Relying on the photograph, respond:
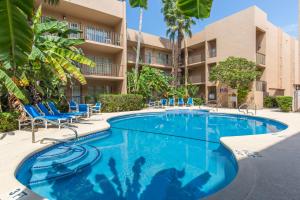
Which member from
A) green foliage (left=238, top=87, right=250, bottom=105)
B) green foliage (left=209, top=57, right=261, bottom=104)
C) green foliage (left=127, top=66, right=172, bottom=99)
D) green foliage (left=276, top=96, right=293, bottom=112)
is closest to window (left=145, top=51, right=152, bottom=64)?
green foliage (left=127, top=66, right=172, bottom=99)

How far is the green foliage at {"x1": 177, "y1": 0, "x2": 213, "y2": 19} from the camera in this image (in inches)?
69.3

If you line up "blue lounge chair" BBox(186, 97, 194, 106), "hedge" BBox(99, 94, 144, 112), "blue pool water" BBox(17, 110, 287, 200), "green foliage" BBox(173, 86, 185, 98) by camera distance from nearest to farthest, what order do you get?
"blue pool water" BBox(17, 110, 287, 200)
"hedge" BBox(99, 94, 144, 112)
"blue lounge chair" BBox(186, 97, 194, 106)
"green foliage" BBox(173, 86, 185, 98)

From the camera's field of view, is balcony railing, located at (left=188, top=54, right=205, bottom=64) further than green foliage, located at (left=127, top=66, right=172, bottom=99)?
Yes

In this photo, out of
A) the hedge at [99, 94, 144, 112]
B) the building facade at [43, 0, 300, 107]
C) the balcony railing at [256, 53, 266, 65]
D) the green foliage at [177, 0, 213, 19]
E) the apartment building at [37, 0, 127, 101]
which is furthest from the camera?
the balcony railing at [256, 53, 266, 65]

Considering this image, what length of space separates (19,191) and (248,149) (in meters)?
5.65

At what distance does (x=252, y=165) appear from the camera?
449 centimetres

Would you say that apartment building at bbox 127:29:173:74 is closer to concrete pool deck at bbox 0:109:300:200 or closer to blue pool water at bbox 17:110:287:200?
blue pool water at bbox 17:110:287:200

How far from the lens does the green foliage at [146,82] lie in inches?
836

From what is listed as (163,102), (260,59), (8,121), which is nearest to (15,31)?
(8,121)

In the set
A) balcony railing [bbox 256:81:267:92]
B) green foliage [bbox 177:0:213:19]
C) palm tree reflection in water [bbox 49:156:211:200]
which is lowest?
palm tree reflection in water [bbox 49:156:211:200]

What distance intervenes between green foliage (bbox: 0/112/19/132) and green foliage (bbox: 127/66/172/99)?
12775 mm

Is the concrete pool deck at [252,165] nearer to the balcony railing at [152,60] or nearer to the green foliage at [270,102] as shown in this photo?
the green foliage at [270,102]

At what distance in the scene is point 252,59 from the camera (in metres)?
20.7

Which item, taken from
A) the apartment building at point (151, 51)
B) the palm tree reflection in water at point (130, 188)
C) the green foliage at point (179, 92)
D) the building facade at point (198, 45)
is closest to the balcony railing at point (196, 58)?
the building facade at point (198, 45)
